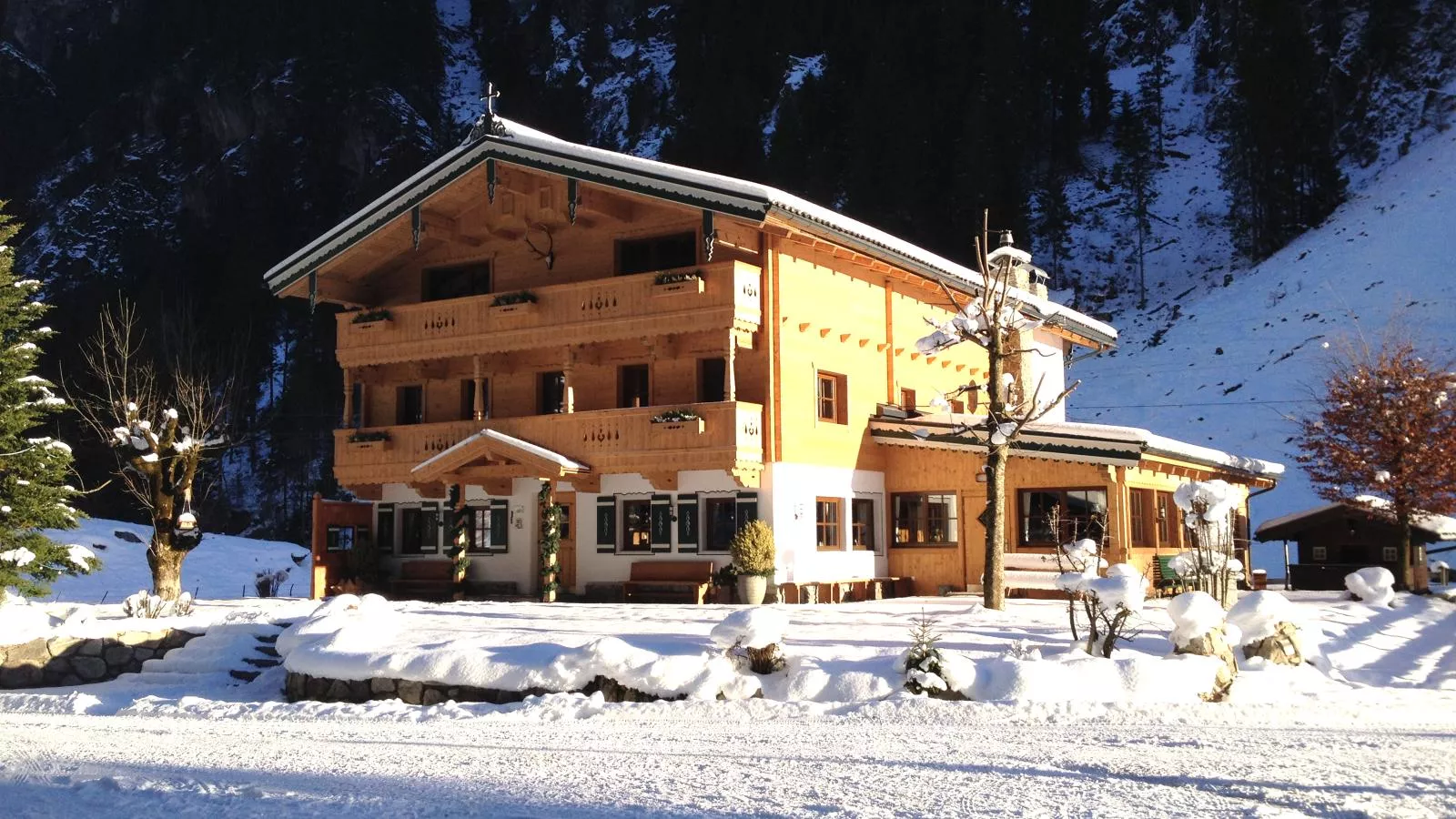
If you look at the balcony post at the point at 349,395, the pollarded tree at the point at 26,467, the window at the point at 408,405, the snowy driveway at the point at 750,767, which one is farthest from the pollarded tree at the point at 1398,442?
the pollarded tree at the point at 26,467

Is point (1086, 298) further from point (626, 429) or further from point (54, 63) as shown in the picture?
point (54, 63)

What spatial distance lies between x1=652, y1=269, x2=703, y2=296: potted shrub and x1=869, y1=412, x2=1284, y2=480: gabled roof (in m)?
5.44

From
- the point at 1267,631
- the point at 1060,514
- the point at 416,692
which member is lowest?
the point at 416,692

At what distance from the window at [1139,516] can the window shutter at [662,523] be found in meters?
9.12

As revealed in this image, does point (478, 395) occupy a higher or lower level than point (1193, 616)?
higher

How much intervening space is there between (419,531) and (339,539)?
173 centimetres

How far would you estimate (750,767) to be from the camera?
9328mm

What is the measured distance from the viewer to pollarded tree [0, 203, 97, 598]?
73.1ft

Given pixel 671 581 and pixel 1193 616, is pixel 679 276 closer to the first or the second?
pixel 671 581

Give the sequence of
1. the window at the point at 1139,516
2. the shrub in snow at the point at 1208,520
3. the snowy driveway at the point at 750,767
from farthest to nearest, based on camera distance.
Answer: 1. the window at the point at 1139,516
2. the shrub in snow at the point at 1208,520
3. the snowy driveway at the point at 750,767

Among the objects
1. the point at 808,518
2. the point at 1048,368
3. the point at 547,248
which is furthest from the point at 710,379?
the point at 1048,368

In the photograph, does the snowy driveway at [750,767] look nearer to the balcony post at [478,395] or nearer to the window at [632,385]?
the window at [632,385]

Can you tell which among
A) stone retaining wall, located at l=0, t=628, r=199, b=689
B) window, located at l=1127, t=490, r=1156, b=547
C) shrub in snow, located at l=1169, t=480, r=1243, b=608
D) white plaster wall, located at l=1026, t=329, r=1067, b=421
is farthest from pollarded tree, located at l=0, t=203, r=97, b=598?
white plaster wall, located at l=1026, t=329, r=1067, b=421

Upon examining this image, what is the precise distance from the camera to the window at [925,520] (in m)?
27.3
